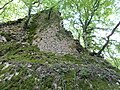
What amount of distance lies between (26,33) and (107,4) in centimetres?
503

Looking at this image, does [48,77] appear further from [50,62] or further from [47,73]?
[50,62]

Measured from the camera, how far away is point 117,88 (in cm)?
368

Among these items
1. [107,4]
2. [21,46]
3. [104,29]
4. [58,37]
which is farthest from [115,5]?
[21,46]

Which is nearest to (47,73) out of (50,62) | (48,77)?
(48,77)

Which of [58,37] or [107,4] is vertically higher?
[107,4]

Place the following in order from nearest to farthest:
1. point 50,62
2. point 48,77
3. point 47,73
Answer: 1. point 48,77
2. point 47,73
3. point 50,62

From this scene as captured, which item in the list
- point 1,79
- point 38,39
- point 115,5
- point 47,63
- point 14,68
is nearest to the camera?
point 1,79

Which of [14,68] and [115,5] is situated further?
[115,5]

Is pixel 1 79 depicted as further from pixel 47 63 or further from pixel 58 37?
pixel 58 37

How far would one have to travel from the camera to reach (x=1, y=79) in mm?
3568

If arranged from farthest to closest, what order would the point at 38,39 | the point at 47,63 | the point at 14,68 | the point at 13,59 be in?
the point at 38,39 → the point at 13,59 → the point at 47,63 → the point at 14,68

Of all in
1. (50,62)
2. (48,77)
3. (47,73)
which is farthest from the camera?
(50,62)

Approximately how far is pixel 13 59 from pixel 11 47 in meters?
1.49

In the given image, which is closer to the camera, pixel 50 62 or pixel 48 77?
pixel 48 77
